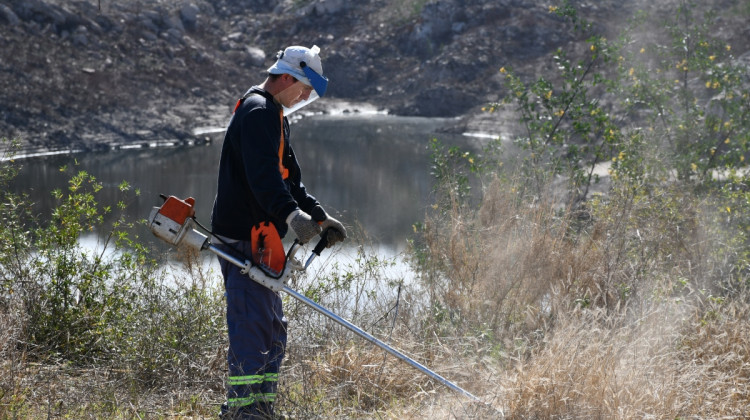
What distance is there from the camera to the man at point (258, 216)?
3.15 metres

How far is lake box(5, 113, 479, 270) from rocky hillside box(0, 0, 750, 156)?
4.36 ft

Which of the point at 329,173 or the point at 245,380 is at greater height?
the point at 245,380

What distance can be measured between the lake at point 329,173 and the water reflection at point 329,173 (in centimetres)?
1

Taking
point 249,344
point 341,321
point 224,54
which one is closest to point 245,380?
point 249,344

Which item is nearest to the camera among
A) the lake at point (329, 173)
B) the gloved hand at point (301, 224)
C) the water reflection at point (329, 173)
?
the gloved hand at point (301, 224)

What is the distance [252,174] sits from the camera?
3.15m

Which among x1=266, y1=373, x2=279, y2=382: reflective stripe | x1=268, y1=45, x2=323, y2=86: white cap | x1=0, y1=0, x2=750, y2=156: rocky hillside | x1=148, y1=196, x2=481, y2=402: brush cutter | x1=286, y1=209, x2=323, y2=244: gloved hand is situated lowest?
x1=0, y1=0, x2=750, y2=156: rocky hillside

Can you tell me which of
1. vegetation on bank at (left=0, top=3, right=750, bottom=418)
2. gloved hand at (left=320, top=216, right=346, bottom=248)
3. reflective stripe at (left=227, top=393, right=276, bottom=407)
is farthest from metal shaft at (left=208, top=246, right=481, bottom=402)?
reflective stripe at (left=227, top=393, right=276, bottom=407)

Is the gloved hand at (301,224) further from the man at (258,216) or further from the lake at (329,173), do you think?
the lake at (329,173)

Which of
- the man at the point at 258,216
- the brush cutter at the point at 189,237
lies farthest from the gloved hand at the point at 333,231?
the brush cutter at the point at 189,237

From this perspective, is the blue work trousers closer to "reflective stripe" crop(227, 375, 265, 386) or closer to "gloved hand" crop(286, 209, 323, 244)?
"reflective stripe" crop(227, 375, 265, 386)

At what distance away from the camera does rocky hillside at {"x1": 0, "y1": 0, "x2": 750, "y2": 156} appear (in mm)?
16922

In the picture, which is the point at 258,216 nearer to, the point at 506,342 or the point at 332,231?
the point at 332,231

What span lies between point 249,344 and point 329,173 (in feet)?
34.5
